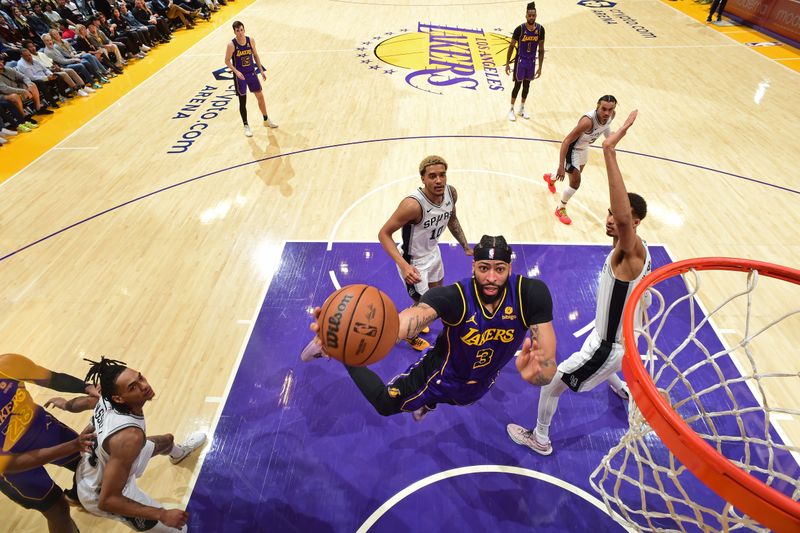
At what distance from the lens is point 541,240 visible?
5871mm

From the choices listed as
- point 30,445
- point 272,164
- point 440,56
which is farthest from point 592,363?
point 440,56

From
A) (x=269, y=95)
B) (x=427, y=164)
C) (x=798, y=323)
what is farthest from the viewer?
(x=269, y=95)

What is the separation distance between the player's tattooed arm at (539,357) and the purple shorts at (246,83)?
728 cm

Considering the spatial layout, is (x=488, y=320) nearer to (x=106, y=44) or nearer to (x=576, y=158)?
(x=576, y=158)

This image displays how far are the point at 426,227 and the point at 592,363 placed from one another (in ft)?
5.71

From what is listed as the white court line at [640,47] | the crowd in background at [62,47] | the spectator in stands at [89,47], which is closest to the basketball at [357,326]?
the crowd in background at [62,47]

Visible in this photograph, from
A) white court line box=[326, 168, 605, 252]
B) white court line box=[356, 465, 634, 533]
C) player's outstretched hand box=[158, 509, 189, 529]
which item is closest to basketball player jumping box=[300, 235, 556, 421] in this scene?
white court line box=[356, 465, 634, 533]

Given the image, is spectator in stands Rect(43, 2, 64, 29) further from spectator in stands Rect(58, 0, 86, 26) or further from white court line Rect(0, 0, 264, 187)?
white court line Rect(0, 0, 264, 187)

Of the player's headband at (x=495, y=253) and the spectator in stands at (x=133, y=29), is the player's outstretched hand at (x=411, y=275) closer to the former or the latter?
the player's headband at (x=495, y=253)

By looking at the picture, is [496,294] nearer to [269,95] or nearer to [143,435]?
[143,435]

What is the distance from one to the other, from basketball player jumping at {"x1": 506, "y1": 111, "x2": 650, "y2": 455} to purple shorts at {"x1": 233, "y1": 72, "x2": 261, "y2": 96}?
6.95m

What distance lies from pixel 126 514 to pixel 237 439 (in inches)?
49.6

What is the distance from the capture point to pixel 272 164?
7777 mm

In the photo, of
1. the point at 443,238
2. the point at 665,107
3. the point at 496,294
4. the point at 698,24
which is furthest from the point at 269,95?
the point at 698,24
